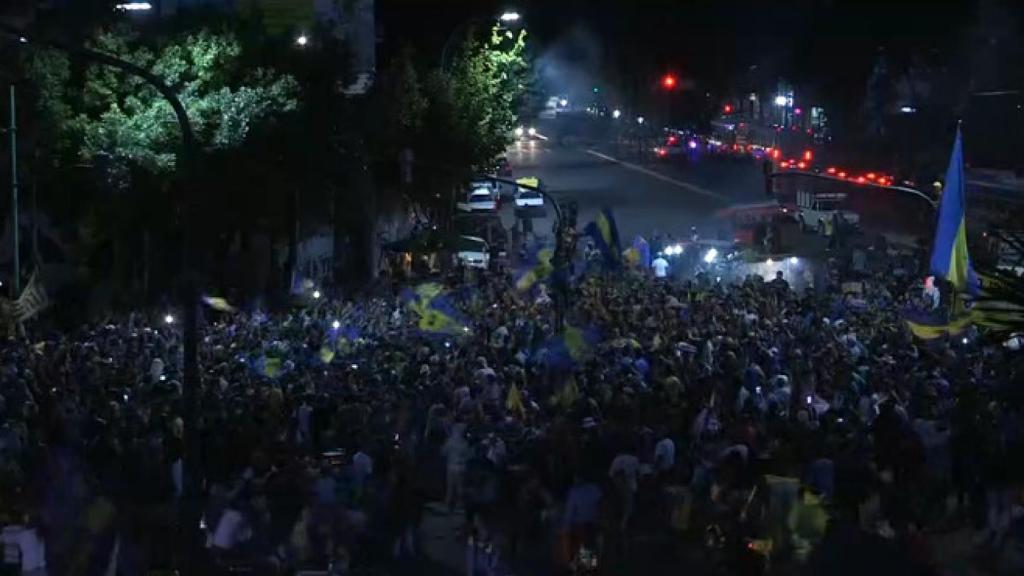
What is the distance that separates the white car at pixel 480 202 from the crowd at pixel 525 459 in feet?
126

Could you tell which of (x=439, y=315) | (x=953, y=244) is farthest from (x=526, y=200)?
(x=953, y=244)

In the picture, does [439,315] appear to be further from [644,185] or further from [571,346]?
[644,185]

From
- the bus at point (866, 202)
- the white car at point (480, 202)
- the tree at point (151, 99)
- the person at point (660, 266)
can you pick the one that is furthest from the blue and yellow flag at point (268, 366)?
the white car at point (480, 202)

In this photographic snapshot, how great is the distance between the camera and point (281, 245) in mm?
37688

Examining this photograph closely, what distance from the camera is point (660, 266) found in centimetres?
3528

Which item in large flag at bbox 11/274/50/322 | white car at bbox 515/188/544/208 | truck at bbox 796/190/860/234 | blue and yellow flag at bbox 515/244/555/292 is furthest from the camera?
white car at bbox 515/188/544/208

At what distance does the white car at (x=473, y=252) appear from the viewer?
39.6 metres

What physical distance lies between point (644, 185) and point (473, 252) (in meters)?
33.0

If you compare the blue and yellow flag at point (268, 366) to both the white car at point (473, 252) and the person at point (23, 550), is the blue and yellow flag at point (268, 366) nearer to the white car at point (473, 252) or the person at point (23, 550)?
the person at point (23, 550)

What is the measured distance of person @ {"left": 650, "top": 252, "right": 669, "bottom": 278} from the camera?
34.8 m

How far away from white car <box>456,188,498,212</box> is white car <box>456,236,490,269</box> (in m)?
15.1

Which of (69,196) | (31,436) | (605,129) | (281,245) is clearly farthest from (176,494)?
(605,129)

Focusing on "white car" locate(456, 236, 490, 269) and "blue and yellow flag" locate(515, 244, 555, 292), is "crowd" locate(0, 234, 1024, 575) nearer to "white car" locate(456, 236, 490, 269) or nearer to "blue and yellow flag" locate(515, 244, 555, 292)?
"blue and yellow flag" locate(515, 244, 555, 292)

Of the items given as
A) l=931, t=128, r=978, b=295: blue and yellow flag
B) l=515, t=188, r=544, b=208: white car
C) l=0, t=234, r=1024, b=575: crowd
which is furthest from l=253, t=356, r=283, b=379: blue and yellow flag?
l=515, t=188, r=544, b=208: white car
